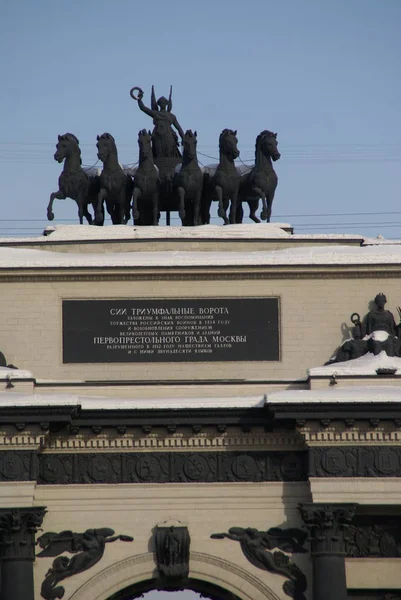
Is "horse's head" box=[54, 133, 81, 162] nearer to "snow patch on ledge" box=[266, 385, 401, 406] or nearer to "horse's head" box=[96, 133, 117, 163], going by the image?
"horse's head" box=[96, 133, 117, 163]

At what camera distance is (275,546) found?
3547cm

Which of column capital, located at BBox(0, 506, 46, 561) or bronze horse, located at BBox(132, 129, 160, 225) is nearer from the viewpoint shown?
column capital, located at BBox(0, 506, 46, 561)

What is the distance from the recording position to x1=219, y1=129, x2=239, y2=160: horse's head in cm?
4034

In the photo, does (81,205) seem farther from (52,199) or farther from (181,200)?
(181,200)

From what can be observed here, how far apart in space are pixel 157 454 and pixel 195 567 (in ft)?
6.98

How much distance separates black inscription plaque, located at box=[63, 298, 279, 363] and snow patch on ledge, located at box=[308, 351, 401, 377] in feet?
5.06

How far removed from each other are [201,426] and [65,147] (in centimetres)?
780

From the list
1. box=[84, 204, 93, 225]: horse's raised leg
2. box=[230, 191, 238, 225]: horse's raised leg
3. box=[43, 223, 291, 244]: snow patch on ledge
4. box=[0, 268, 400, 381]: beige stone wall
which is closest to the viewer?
box=[0, 268, 400, 381]: beige stone wall

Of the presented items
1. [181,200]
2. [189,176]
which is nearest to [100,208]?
[181,200]

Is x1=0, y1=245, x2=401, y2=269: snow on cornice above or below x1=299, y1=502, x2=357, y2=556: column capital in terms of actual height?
above

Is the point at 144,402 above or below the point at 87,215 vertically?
below

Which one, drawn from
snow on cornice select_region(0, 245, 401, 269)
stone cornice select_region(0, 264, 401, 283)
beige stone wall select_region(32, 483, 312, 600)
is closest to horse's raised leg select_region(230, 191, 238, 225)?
snow on cornice select_region(0, 245, 401, 269)

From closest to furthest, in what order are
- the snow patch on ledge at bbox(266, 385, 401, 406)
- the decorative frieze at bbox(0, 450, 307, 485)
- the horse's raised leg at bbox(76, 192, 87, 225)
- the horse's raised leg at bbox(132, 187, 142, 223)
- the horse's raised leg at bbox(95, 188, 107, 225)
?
the snow patch on ledge at bbox(266, 385, 401, 406), the decorative frieze at bbox(0, 450, 307, 485), the horse's raised leg at bbox(132, 187, 142, 223), the horse's raised leg at bbox(95, 188, 107, 225), the horse's raised leg at bbox(76, 192, 87, 225)

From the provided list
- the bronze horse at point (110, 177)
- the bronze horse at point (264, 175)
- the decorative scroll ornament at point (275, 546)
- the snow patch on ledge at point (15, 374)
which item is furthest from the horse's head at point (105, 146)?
the decorative scroll ornament at point (275, 546)
